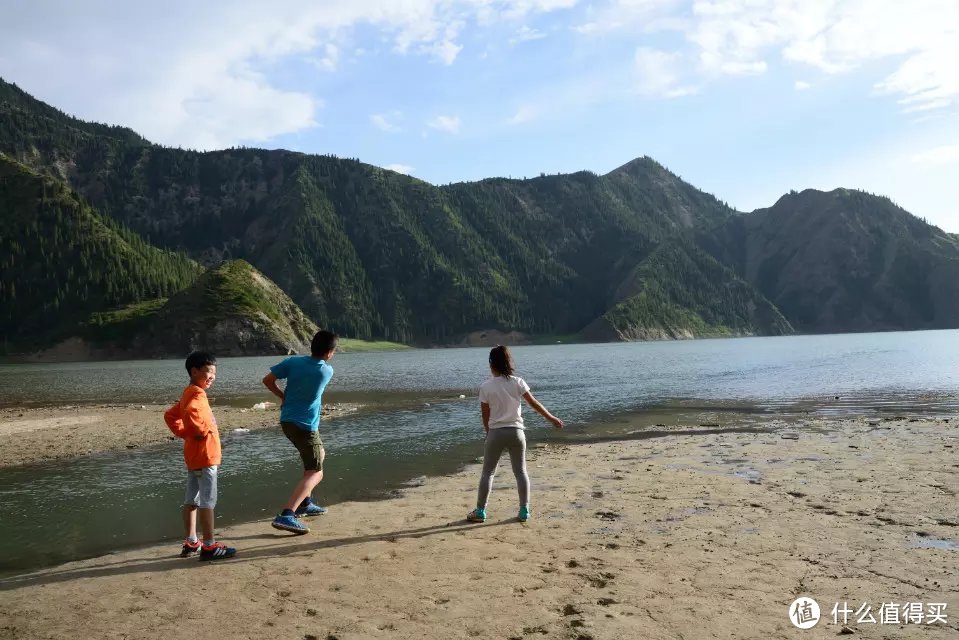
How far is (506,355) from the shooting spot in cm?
1044

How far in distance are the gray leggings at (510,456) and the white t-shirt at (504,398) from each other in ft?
0.44

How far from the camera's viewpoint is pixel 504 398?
10.5 metres

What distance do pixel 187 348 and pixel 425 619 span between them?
541 feet

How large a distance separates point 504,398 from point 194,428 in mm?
4794

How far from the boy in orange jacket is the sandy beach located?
32 centimetres

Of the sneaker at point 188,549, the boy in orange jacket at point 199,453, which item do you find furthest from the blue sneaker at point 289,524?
the sneaker at point 188,549

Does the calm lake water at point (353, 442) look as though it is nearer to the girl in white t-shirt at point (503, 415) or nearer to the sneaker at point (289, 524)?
the sneaker at point (289, 524)

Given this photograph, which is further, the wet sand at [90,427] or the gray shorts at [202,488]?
the wet sand at [90,427]

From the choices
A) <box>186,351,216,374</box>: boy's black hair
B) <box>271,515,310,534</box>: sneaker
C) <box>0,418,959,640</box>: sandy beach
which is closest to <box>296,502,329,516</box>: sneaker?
<box>0,418,959,640</box>: sandy beach

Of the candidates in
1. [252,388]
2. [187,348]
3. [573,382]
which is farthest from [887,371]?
[187,348]

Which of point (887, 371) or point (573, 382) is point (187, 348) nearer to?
point (573, 382)

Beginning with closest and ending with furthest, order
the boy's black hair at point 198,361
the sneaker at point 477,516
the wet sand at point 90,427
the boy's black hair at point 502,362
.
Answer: the boy's black hair at point 198,361 < the boy's black hair at point 502,362 < the sneaker at point 477,516 < the wet sand at point 90,427

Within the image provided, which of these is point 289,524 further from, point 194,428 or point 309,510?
point 194,428

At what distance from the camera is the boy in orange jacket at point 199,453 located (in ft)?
29.0
